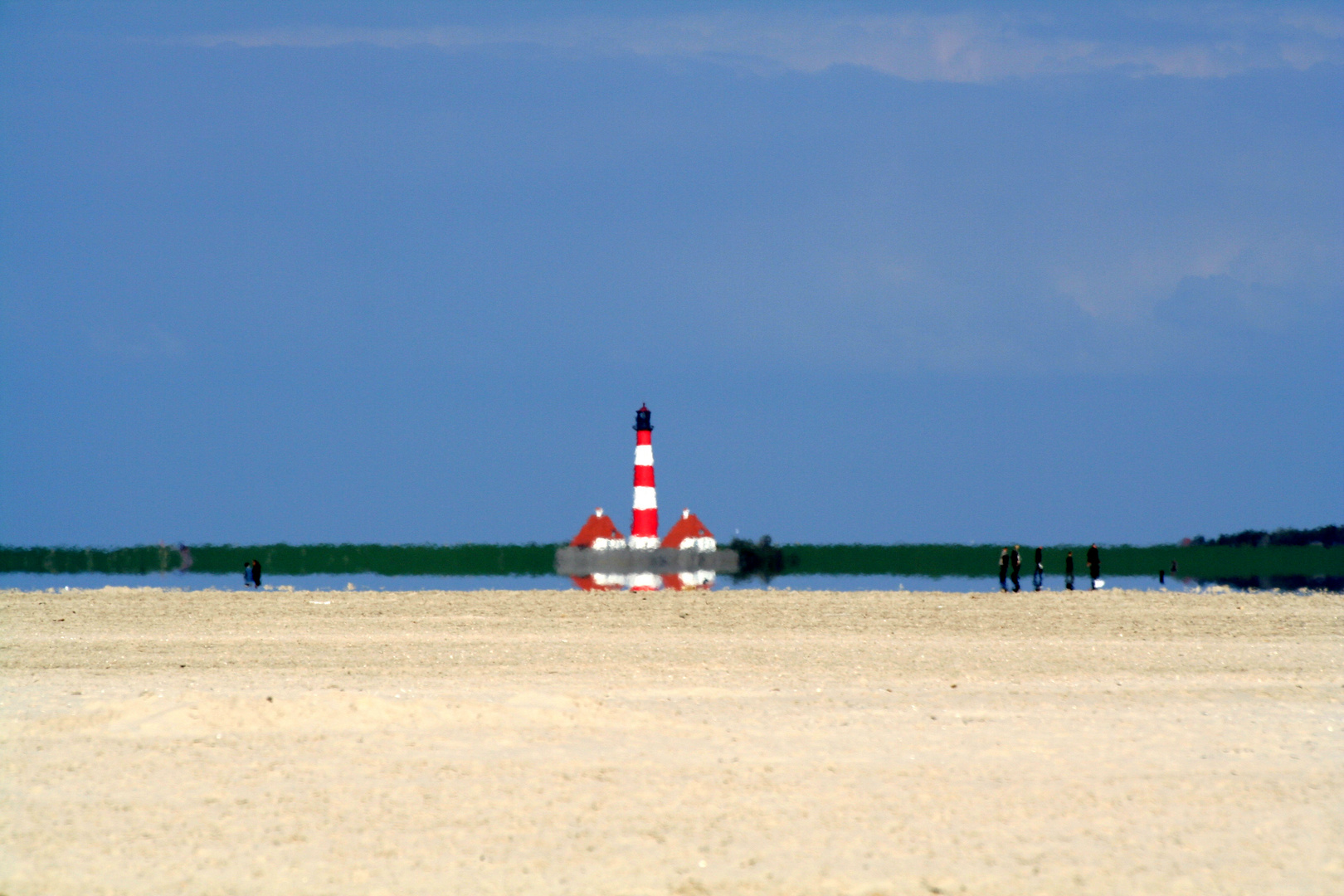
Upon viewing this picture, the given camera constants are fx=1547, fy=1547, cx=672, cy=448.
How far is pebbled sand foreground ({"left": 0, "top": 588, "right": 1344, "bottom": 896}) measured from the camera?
7617mm

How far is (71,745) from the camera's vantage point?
1092 cm

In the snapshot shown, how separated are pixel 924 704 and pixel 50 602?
22095 mm

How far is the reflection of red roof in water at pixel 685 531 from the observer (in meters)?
42.9

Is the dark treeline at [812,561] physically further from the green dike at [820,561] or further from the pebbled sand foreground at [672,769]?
the pebbled sand foreground at [672,769]

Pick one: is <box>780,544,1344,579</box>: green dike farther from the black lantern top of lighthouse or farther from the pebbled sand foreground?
the pebbled sand foreground

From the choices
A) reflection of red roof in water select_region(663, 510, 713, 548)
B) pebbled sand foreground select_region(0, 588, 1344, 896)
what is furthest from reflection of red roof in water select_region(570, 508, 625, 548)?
pebbled sand foreground select_region(0, 588, 1344, 896)

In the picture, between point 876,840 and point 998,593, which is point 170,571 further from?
point 876,840

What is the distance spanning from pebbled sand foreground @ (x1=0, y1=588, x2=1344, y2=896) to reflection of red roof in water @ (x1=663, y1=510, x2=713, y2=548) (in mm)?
22911

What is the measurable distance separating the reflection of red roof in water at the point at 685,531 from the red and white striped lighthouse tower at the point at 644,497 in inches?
131

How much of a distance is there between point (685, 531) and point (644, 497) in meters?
4.49

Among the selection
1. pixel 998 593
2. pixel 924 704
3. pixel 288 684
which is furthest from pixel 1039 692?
pixel 998 593

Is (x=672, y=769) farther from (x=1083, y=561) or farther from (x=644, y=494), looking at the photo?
(x=1083, y=561)

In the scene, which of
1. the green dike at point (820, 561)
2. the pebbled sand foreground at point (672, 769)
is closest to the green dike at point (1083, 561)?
the green dike at point (820, 561)

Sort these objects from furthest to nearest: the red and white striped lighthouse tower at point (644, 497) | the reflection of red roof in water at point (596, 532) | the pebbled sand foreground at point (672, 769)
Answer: the reflection of red roof in water at point (596, 532) → the red and white striped lighthouse tower at point (644, 497) → the pebbled sand foreground at point (672, 769)
